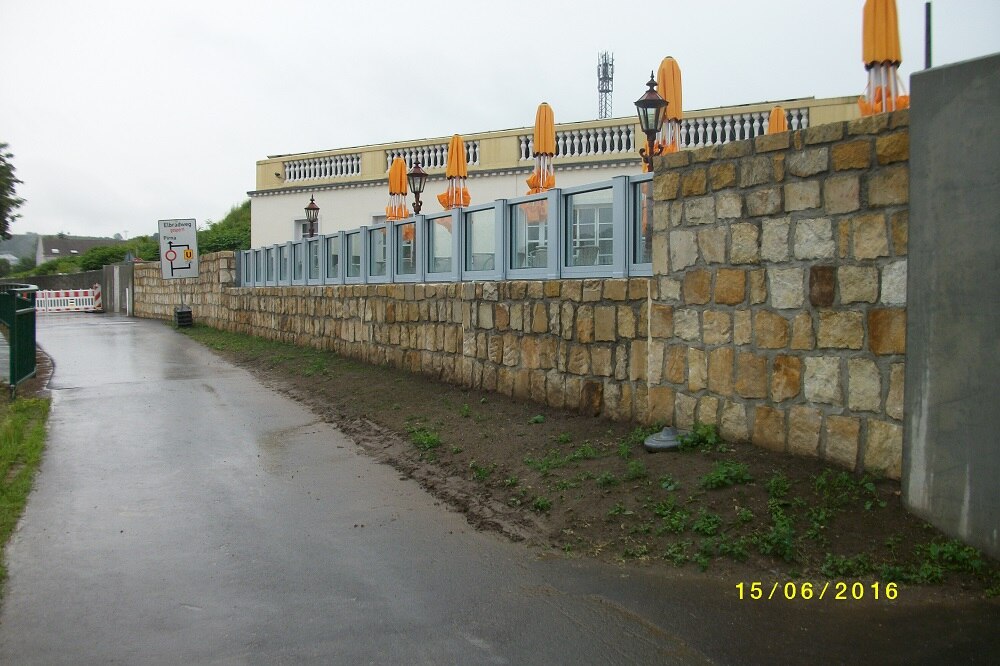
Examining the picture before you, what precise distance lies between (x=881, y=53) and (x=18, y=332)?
1209cm

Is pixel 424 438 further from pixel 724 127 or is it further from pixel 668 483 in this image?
pixel 724 127

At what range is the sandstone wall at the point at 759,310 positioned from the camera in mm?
6102

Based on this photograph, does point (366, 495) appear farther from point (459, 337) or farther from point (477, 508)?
point (459, 337)

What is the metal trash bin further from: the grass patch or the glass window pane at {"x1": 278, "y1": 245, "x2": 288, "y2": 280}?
the grass patch

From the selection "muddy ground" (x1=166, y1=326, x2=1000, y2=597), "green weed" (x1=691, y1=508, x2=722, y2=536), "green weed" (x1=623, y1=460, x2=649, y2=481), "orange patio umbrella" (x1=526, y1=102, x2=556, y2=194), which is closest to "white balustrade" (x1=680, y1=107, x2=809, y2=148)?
"orange patio umbrella" (x1=526, y1=102, x2=556, y2=194)

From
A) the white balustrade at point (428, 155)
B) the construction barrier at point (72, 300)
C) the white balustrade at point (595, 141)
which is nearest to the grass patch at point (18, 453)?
the white balustrade at point (595, 141)

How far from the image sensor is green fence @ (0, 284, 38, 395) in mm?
12938

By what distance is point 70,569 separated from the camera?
5.73 m

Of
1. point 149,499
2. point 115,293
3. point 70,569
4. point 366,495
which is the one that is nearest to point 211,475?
point 149,499

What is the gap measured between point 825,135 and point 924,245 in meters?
1.23

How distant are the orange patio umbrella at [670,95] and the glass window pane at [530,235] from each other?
119 inches
